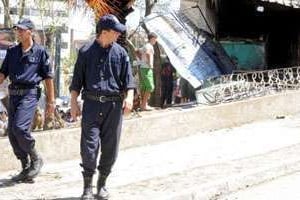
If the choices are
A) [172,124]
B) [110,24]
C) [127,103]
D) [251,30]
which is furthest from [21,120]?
[251,30]

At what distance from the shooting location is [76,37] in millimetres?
21109

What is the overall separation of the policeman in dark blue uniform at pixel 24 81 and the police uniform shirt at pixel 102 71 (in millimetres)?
959

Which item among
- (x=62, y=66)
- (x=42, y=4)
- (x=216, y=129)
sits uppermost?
(x=42, y=4)

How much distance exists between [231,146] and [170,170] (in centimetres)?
219

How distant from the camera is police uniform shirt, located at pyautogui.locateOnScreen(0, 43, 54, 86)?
6.93m

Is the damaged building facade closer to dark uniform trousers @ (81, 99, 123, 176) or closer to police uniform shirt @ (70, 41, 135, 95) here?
police uniform shirt @ (70, 41, 135, 95)

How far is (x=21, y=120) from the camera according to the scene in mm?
6828

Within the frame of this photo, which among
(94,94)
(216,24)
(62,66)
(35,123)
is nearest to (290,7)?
(216,24)

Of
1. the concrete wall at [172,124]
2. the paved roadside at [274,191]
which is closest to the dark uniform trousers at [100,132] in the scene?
the paved roadside at [274,191]

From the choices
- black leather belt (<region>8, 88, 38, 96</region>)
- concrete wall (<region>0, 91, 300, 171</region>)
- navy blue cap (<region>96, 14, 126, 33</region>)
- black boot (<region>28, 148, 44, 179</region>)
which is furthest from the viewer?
concrete wall (<region>0, 91, 300, 171</region>)

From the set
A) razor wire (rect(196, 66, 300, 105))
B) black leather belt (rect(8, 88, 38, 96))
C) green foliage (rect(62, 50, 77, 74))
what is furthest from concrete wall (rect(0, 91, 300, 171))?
green foliage (rect(62, 50, 77, 74))

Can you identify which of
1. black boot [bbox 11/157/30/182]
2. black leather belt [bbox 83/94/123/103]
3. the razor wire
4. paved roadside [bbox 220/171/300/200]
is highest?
black leather belt [bbox 83/94/123/103]

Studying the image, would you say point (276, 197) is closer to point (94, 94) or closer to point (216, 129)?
point (94, 94)

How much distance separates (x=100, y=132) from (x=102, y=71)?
0.60 meters
